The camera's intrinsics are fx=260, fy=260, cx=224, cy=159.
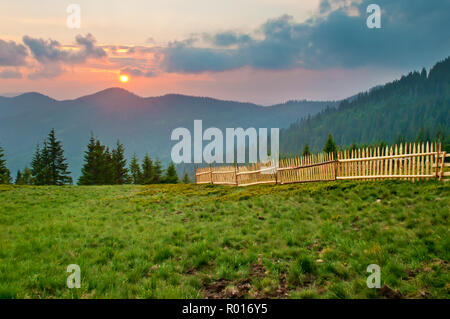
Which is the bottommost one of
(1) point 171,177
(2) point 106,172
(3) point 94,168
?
(1) point 171,177

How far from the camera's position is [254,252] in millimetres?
6578

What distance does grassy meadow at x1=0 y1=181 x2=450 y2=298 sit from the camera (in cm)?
475

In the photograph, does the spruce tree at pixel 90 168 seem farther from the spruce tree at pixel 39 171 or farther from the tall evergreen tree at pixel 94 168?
the spruce tree at pixel 39 171

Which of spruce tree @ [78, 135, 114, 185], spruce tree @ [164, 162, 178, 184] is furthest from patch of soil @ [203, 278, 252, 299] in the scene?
spruce tree @ [78, 135, 114, 185]

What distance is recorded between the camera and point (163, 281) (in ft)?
17.0

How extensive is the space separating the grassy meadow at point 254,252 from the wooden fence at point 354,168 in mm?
1577

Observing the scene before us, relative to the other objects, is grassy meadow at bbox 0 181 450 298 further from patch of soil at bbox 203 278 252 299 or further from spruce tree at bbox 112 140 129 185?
spruce tree at bbox 112 140 129 185

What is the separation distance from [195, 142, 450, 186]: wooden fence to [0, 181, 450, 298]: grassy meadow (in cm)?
158

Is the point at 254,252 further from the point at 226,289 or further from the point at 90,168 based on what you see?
the point at 90,168

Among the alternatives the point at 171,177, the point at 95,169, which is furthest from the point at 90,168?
the point at 171,177

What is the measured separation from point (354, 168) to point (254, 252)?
12.3 meters

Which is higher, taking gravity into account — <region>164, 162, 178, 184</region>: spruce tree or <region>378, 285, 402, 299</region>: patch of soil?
<region>378, 285, 402, 299</region>: patch of soil

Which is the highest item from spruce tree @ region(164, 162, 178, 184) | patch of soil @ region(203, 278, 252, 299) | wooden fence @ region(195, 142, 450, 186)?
wooden fence @ region(195, 142, 450, 186)
